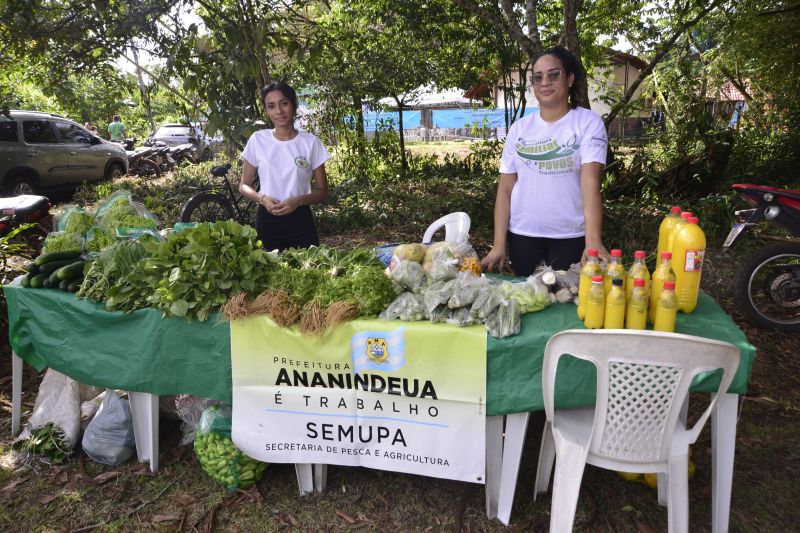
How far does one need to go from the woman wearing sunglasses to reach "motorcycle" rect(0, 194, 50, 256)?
4505 millimetres

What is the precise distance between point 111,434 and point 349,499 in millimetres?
1334

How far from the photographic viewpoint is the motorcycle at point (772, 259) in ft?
14.0

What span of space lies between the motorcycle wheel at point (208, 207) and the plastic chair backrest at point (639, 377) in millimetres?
6394

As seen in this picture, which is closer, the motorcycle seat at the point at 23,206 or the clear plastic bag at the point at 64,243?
the clear plastic bag at the point at 64,243

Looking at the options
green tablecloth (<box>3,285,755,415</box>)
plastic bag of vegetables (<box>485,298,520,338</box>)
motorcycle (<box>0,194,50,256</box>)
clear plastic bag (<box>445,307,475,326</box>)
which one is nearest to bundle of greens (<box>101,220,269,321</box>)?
green tablecloth (<box>3,285,755,415</box>)

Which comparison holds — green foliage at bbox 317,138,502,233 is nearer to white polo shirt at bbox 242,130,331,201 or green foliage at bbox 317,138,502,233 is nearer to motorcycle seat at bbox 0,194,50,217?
motorcycle seat at bbox 0,194,50,217

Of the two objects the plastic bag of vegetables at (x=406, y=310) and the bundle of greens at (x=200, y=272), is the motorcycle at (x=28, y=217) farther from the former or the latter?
the plastic bag of vegetables at (x=406, y=310)

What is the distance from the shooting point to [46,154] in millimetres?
10648

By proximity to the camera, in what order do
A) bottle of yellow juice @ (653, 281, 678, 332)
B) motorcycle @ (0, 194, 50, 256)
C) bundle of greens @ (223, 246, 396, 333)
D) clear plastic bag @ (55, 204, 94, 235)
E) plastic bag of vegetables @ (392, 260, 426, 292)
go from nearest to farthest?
1. bottle of yellow juice @ (653, 281, 678, 332)
2. bundle of greens @ (223, 246, 396, 333)
3. plastic bag of vegetables @ (392, 260, 426, 292)
4. clear plastic bag @ (55, 204, 94, 235)
5. motorcycle @ (0, 194, 50, 256)

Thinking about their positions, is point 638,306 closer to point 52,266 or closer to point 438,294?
point 438,294

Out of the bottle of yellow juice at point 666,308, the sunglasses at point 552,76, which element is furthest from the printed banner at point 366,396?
the sunglasses at point 552,76

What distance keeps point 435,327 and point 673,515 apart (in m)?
1.10

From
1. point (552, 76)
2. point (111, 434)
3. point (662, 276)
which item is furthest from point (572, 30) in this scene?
point (111, 434)

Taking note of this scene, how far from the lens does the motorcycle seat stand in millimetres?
5293
